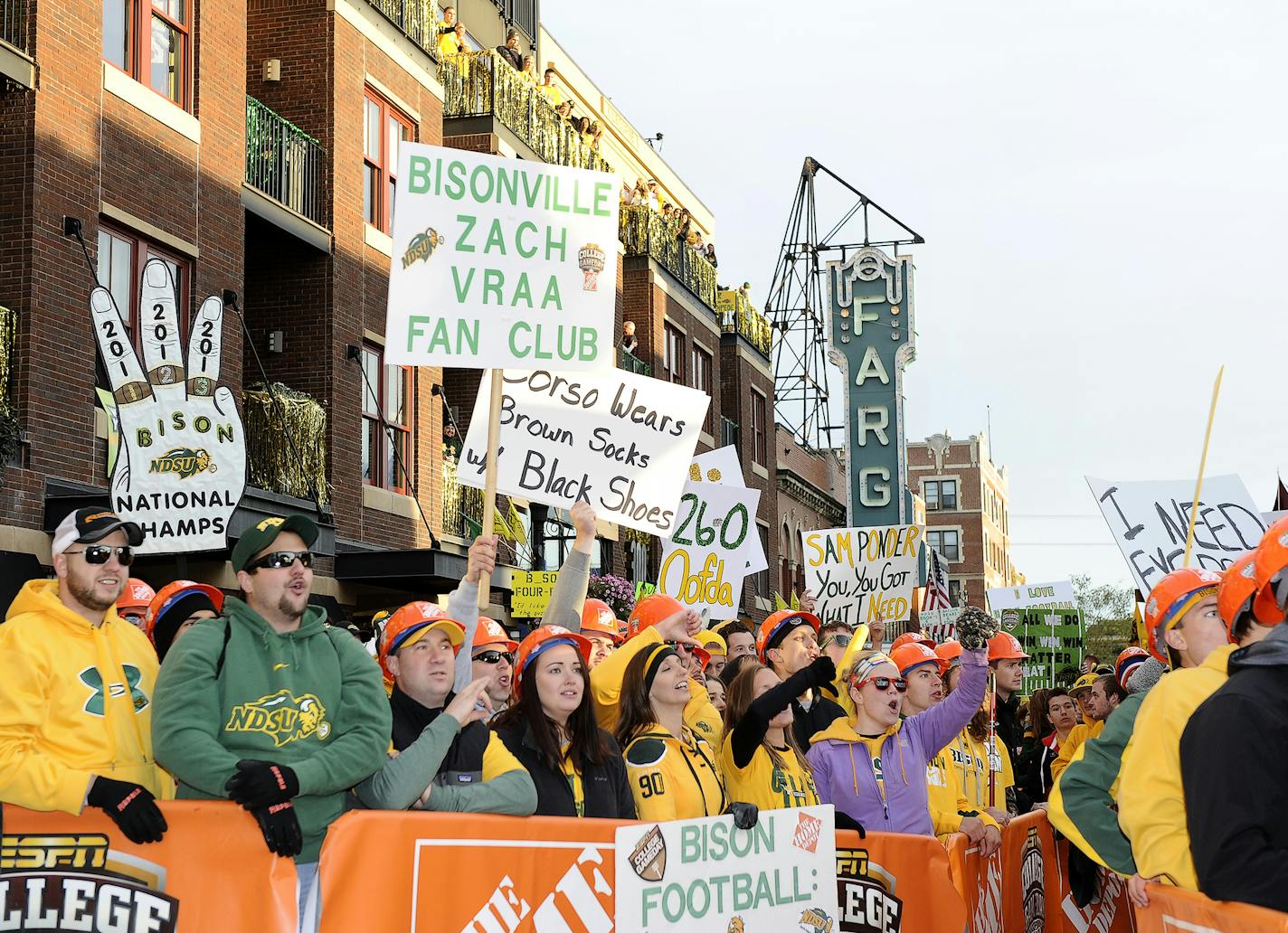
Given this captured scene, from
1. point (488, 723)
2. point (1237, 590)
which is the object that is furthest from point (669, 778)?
point (1237, 590)

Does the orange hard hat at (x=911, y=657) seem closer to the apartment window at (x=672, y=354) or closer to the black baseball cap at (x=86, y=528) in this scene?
the black baseball cap at (x=86, y=528)

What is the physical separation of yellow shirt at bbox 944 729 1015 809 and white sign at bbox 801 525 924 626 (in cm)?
481

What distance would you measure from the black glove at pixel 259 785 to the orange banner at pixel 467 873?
0.29 metres

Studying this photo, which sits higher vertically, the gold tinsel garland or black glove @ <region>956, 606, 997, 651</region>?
the gold tinsel garland

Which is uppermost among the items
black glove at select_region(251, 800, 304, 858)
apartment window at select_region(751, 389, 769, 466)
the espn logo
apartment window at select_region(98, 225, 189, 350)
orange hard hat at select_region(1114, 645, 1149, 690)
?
apartment window at select_region(751, 389, 769, 466)

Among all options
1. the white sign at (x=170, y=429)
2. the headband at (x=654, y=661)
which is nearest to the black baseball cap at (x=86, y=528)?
the headband at (x=654, y=661)

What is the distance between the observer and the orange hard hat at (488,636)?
7297 millimetres

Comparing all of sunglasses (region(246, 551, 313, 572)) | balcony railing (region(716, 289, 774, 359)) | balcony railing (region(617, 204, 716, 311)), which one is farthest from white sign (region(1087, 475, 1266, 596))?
balcony railing (region(716, 289, 774, 359))

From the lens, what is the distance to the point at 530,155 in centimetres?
2597

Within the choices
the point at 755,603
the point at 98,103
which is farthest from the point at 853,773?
the point at 755,603

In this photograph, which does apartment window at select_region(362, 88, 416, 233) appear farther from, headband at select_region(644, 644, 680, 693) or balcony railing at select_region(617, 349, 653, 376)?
headband at select_region(644, 644, 680, 693)

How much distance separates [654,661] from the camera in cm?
682

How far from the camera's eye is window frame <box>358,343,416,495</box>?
20.8 m

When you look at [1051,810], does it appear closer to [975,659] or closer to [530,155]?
[975,659]
